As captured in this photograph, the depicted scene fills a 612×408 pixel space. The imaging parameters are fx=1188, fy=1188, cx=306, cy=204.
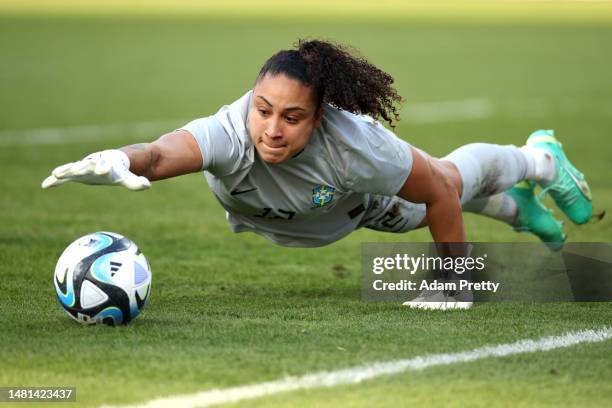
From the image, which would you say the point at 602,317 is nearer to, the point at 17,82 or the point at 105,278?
the point at 105,278

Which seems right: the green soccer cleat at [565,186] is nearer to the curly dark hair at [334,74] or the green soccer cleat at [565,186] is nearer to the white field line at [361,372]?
the curly dark hair at [334,74]

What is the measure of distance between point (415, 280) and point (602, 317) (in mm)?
1437

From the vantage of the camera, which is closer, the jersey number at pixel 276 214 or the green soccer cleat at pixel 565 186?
the jersey number at pixel 276 214

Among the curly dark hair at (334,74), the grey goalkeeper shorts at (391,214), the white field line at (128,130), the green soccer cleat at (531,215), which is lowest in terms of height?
the white field line at (128,130)

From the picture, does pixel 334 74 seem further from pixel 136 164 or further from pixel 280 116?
pixel 136 164

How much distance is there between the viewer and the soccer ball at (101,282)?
5.97m

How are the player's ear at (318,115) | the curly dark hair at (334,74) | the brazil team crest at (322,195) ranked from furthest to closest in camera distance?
the brazil team crest at (322,195)
the player's ear at (318,115)
the curly dark hair at (334,74)

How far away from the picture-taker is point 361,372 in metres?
5.19

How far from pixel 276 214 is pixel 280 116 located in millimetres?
859

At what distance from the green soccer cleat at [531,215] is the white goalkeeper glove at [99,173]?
151 inches

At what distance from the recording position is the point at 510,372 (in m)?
5.26

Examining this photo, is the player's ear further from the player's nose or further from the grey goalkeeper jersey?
the player's nose

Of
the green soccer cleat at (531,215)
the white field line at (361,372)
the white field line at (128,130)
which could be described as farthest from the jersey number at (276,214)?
the white field line at (128,130)

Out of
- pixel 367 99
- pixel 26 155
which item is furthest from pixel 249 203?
pixel 26 155
